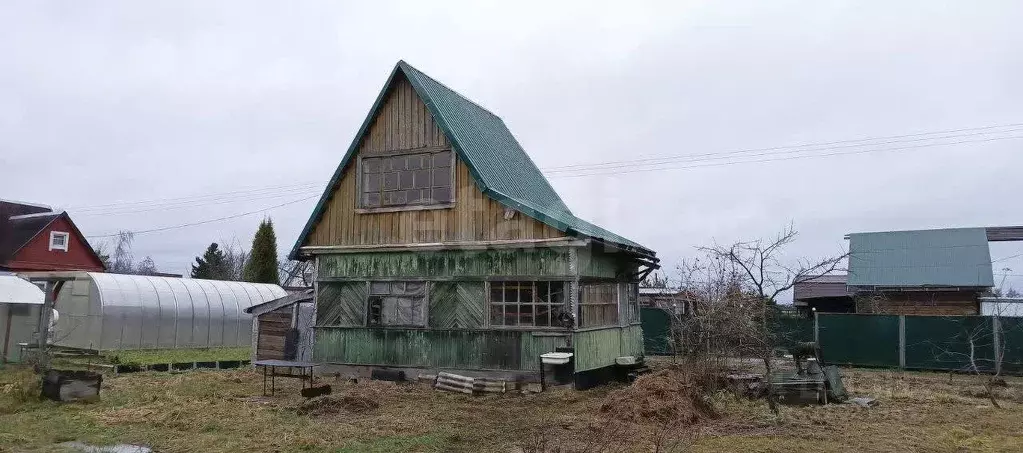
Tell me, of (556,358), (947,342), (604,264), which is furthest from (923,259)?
(556,358)

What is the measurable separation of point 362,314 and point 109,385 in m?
5.67

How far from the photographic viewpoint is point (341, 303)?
17.4 metres

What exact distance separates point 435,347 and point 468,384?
52.5 inches

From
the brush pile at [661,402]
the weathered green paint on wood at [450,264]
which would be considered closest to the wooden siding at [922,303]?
the weathered green paint on wood at [450,264]

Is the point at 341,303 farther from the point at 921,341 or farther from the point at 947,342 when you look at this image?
the point at 947,342

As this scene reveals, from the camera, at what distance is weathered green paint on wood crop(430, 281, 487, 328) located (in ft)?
52.1

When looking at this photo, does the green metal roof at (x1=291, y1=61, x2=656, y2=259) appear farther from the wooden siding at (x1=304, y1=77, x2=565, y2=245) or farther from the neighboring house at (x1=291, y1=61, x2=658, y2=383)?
the wooden siding at (x1=304, y1=77, x2=565, y2=245)

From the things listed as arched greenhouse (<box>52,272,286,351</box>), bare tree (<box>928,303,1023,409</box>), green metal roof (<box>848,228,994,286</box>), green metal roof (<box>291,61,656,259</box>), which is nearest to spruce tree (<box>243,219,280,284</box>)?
arched greenhouse (<box>52,272,286,351</box>)

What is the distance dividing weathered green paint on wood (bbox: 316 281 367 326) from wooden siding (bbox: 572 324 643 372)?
5.38 metres

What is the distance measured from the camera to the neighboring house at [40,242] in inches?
1382

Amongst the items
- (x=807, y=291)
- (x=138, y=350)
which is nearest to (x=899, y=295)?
(x=807, y=291)

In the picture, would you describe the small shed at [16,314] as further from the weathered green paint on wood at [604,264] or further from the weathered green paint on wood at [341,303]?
the weathered green paint on wood at [604,264]

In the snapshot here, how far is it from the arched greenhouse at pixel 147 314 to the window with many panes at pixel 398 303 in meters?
12.0

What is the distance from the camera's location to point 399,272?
16750 mm
